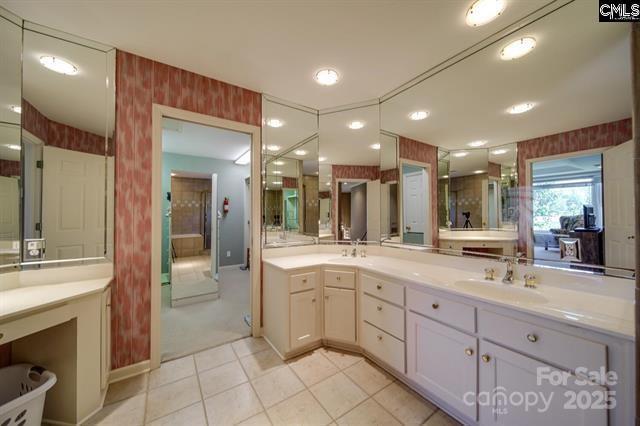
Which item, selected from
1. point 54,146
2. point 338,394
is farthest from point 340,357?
point 54,146

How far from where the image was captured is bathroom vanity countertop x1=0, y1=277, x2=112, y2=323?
3.75ft

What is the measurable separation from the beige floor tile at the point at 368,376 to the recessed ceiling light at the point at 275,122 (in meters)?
2.50

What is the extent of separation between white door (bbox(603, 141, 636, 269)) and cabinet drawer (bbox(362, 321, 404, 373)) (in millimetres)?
1323

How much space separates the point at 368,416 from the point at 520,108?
234 centimetres

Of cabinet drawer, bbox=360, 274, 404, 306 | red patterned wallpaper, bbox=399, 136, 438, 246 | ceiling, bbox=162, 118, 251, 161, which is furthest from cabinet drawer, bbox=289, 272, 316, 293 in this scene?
ceiling, bbox=162, 118, 251, 161

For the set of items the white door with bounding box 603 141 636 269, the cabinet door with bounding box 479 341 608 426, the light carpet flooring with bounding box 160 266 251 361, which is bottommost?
the light carpet flooring with bounding box 160 266 251 361

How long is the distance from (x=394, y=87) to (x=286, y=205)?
1.71 m

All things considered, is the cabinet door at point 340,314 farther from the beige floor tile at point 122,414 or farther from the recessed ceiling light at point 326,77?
the recessed ceiling light at point 326,77

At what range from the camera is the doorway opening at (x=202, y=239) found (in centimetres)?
253

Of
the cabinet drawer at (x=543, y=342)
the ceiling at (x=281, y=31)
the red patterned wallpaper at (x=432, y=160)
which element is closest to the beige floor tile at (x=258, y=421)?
the cabinet drawer at (x=543, y=342)

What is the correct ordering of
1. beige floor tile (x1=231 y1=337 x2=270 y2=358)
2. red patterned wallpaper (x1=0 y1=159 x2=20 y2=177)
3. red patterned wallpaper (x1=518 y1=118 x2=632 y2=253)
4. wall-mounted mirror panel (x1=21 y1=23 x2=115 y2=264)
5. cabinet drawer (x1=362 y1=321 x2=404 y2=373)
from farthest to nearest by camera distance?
beige floor tile (x1=231 y1=337 x2=270 y2=358) → cabinet drawer (x1=362 y1=321 x2=404 y2=373) → wall-mounted mirror panel (x1=21 y1=23 x2=115 y2=264) → red patterned wallpaper (x1=0 y1=159 x2=20 y2=177) → red patterned wallpaper (x1=518 y1=118 x2=632 y2=253)

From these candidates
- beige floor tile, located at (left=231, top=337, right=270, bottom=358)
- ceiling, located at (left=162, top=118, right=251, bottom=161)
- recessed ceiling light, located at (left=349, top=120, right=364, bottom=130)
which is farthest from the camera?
ceiling, located at (left=162, top=118, right=251, bottom=161)

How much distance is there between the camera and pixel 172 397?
1581mm

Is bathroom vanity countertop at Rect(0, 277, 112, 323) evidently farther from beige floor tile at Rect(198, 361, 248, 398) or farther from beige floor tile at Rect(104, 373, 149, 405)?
beige floor tile at Rect(198, 361, 248, 398)
